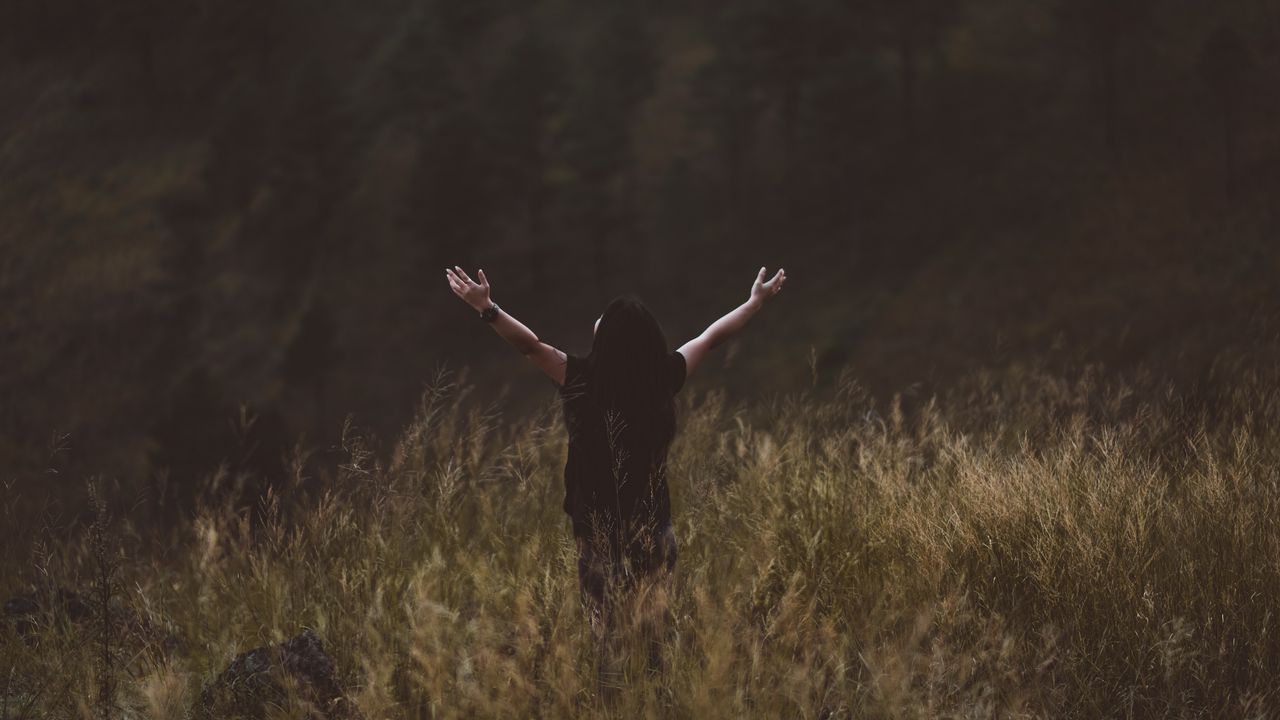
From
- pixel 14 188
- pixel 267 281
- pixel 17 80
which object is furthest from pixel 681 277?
pixel 17 80

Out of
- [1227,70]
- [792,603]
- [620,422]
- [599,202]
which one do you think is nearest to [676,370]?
[620,422]

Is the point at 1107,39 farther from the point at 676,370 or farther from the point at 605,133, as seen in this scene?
the point at 676,370

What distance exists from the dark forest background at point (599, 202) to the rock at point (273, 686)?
1777 cm

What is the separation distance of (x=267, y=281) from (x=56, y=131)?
12849 mm

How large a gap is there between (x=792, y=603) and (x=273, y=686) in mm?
1652

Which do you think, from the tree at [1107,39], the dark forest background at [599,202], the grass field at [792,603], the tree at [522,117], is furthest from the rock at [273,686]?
the tree at [1107,39]

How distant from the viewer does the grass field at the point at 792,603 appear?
250cm

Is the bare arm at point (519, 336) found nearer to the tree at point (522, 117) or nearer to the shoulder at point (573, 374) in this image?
the shoulder at point (573, 374)

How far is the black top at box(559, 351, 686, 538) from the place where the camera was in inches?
125

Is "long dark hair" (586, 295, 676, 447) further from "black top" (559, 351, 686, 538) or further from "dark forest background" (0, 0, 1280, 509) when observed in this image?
"dark forest background" (0, 0, 1280, 509)

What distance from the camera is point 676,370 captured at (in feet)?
11.1

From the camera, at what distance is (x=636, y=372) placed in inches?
127

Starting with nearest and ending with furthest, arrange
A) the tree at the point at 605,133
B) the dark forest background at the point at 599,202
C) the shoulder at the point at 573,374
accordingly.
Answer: the shoulder at the point at 573,374 < the dark forest background at the point at 599,202 < the tree at the point at 605,133

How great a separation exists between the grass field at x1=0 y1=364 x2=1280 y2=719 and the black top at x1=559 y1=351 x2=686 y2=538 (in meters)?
0.30
